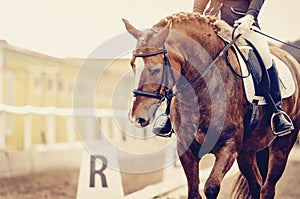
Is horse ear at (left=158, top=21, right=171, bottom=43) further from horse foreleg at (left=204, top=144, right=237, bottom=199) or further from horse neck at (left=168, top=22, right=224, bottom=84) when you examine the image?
horse foreleg at (left=204, top=144, right=237, bottom=199)

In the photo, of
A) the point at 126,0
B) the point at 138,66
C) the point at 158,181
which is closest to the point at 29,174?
the point at 158,181

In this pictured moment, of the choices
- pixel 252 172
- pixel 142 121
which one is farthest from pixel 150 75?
pixel 252 172

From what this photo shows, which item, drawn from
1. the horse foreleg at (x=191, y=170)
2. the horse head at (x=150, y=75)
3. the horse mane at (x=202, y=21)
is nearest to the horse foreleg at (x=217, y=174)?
the horse foreleg at (x=191, y=170)

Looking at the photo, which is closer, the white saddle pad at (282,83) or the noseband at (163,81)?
the noseband at (163,81)

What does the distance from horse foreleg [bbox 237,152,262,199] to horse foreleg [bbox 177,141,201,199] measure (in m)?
0.20

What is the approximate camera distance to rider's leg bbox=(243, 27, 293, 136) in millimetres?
1792

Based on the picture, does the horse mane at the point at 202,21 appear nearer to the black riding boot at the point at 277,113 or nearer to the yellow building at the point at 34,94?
the black riding boot at the point at 277,113

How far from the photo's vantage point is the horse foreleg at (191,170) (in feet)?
5.80

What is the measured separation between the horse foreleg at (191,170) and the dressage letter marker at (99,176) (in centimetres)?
42

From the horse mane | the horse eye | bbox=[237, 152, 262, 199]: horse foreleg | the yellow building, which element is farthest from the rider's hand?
the yellow building

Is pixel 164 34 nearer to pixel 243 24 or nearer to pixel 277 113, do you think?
pixel 243 24

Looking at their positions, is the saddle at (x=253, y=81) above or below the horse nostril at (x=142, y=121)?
above

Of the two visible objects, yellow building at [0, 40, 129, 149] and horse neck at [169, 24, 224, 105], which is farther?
yellow building at [0, 40, 129, 149]

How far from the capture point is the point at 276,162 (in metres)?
2.08
